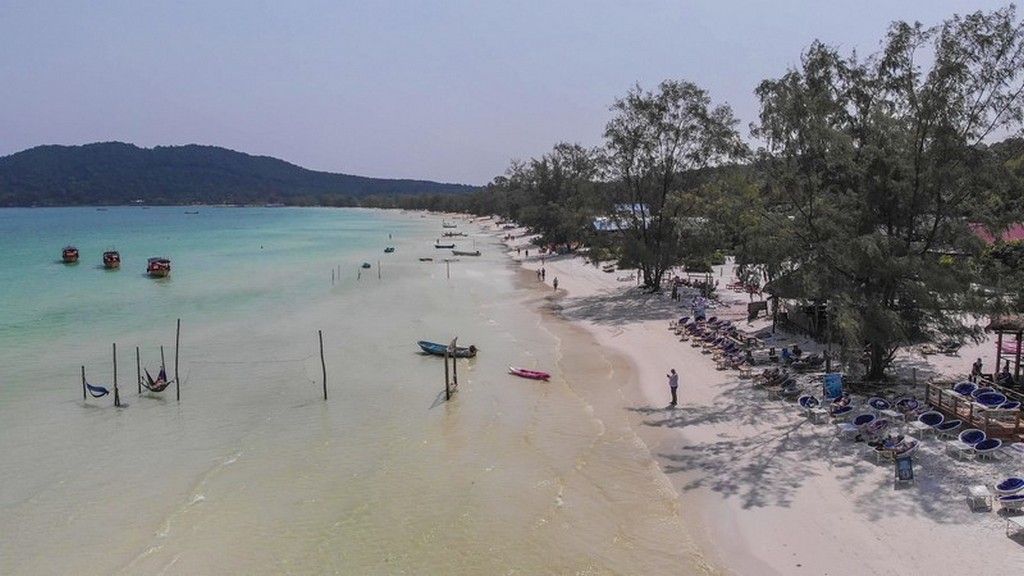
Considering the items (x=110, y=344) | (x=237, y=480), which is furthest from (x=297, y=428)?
(x=110, y=344)

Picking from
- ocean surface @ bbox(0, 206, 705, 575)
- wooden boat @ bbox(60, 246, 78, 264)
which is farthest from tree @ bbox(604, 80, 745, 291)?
wooden boat @ bbox(60, 246, 78, 264)

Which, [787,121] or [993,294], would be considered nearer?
[993,294]

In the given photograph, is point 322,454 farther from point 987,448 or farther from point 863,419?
point 987,448

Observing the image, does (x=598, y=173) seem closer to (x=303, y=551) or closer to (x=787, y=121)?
(x=787, y=121)

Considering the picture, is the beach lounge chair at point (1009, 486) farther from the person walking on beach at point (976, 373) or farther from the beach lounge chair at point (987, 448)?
the person walking on beach at point (976, 373)

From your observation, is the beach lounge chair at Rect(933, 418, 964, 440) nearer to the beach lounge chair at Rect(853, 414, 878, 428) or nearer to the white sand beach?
the white sand beach

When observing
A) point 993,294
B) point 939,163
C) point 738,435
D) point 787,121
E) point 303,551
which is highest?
point 787,121
